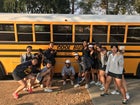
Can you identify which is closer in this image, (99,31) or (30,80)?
(30,80)

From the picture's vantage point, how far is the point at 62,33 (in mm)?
9891

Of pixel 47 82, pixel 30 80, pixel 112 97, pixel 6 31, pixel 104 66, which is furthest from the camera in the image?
pixel 6 31

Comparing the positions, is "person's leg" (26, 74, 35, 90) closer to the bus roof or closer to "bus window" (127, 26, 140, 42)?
the bus roof

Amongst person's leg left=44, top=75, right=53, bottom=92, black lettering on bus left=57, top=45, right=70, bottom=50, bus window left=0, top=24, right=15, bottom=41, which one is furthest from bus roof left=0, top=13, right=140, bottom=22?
person's leg left=44, top=75, right=53, bottom=92

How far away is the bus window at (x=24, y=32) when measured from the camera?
32.3ft

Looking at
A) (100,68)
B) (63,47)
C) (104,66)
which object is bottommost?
(100,68)

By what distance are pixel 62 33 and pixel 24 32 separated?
143cm

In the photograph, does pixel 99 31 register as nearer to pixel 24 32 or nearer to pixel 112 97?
pixel 24 32

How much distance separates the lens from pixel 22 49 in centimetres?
991

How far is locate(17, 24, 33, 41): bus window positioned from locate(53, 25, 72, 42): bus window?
94 centimetres

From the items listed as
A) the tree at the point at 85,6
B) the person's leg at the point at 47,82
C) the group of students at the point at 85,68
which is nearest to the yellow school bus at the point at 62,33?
the group of students at the point at 85,68

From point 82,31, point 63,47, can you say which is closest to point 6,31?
point 63,47

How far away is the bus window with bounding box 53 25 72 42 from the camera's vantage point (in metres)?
9.90

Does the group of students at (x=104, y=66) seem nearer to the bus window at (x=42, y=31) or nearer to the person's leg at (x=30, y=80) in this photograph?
the bus window at (x=42, y=31)
